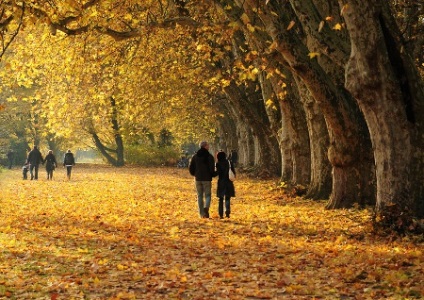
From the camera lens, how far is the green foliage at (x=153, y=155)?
202 ft

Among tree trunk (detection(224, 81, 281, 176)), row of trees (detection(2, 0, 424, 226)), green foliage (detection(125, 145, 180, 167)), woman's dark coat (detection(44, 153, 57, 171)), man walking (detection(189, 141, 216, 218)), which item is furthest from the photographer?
green foliage (detection(125, 145, 180, 167))

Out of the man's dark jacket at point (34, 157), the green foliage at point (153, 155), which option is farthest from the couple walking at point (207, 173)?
the green foliage at point (153, 155)

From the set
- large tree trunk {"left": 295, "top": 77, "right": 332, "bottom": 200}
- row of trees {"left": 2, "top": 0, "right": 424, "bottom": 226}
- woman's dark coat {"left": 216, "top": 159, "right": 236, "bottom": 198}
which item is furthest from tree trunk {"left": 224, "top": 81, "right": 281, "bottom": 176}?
woman's dark coat {"left": 216, "top": 159, "right": 236, "bottom": 198}

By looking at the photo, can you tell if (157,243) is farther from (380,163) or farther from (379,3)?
(379,3)

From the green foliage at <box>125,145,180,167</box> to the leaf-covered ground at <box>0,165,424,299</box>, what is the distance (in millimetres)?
43083

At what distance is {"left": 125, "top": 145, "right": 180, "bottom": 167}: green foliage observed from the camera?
61.4m

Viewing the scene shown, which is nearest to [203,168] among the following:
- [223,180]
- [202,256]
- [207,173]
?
[207,173]

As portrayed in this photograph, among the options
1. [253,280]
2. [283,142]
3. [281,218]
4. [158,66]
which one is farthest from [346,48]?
[158,66]

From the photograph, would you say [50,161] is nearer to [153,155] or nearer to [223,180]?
[223,180]

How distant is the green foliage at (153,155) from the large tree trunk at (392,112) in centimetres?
4963

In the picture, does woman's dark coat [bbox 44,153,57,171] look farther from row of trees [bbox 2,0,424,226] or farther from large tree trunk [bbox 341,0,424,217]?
large tree trunk [bbox 341,0,424,217]

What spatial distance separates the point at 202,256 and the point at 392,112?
4570 millimetres

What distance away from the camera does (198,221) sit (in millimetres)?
15430

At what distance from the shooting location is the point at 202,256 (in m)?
10.6
